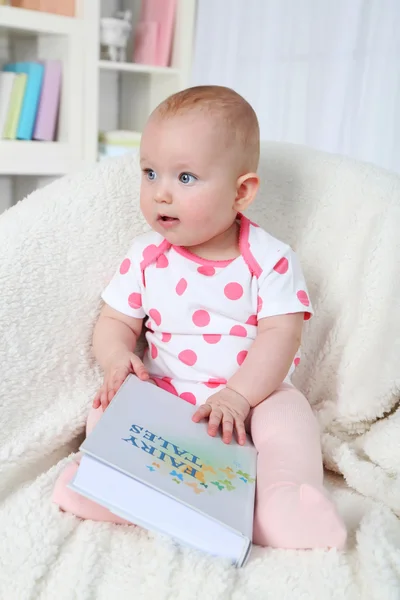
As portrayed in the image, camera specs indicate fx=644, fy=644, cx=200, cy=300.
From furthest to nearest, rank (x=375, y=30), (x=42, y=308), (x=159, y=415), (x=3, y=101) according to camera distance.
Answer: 1. (x=3, y=101)
2. (x=375, y=30)
3. (x=42, y=308)
4. (x=159, y=415)

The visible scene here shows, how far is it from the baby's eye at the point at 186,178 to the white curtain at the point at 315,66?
950 millimetres

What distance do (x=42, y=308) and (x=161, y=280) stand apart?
0.55ft

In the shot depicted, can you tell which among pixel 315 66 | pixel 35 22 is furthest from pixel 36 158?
pixel 315 66

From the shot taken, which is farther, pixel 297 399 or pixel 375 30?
pixel 375 30

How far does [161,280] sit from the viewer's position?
0.91m

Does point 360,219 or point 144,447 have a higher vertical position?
point 360,219

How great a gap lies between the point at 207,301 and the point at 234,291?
4 centimetres

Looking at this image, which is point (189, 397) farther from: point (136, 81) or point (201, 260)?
point (136, 81)

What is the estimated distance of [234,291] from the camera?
0.88 meters

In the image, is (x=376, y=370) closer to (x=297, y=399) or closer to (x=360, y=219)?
(x=297, y=399)

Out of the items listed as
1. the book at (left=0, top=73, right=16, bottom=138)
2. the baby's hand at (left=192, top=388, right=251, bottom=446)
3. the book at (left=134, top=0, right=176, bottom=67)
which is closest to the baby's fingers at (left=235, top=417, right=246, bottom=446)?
the baby's hand at (left=192, top=388, right=251, bottom=446)

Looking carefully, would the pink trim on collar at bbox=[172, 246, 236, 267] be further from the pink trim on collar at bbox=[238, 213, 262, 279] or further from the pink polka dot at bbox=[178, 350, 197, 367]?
the pink polka dot at bbox=[178, 350, 197, 367]

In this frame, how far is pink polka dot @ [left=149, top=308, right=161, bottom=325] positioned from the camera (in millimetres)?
910

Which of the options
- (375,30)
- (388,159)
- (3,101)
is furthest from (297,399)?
(3,101)
